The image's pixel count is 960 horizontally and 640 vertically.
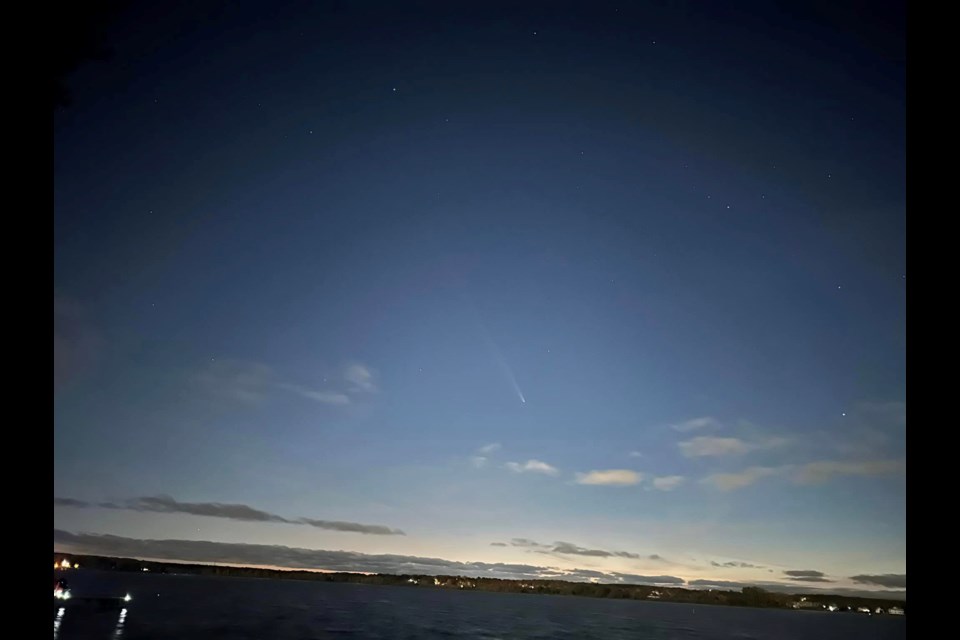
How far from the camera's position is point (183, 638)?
57500mm

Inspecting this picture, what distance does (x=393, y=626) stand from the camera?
285 feet
